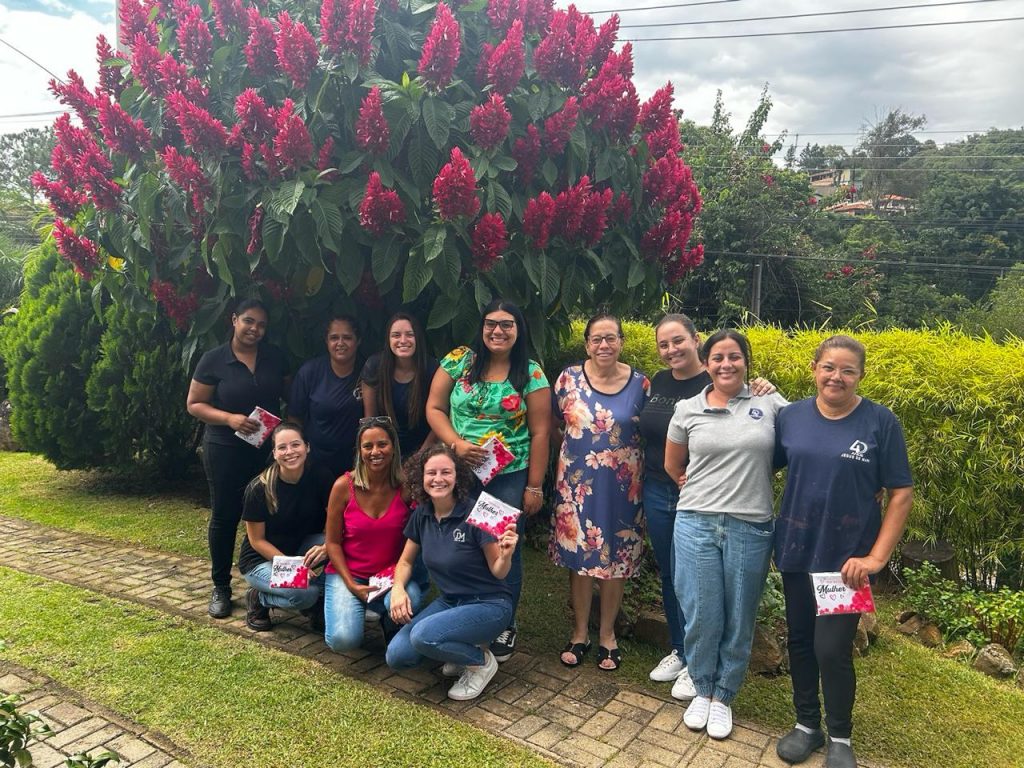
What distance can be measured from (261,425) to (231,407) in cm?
20

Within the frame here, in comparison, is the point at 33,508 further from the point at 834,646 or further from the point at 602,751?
the point at 834,646

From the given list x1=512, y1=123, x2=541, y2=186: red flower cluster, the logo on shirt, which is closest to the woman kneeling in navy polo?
the logo on shirt

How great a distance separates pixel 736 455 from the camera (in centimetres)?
289

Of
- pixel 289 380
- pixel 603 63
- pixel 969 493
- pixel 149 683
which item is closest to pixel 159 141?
pixel 289 380

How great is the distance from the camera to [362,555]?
363cm

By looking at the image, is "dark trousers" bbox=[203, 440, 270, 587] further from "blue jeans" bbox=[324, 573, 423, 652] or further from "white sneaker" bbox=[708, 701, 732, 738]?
"white sneaker" bbox=[708, 701, 732, 738]

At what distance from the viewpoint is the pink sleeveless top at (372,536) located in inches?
141

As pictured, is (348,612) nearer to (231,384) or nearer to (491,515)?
(491,515)

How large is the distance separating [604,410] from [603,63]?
1981 millimetres

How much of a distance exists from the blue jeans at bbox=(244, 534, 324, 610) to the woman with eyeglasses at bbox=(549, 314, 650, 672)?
4.13 feet

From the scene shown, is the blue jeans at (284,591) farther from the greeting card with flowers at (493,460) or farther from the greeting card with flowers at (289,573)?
the greeting card with flowers at (493,460)

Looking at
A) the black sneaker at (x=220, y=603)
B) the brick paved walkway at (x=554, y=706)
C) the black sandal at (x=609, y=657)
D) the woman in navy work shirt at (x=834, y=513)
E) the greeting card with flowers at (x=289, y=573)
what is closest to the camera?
the woman in navy work shirt at (x=834, y=513)

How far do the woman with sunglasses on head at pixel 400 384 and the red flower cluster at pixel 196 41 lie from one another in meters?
1.69

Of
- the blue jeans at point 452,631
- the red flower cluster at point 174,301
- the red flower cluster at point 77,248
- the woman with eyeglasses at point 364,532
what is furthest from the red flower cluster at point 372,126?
the blue jeans at point 452,631
